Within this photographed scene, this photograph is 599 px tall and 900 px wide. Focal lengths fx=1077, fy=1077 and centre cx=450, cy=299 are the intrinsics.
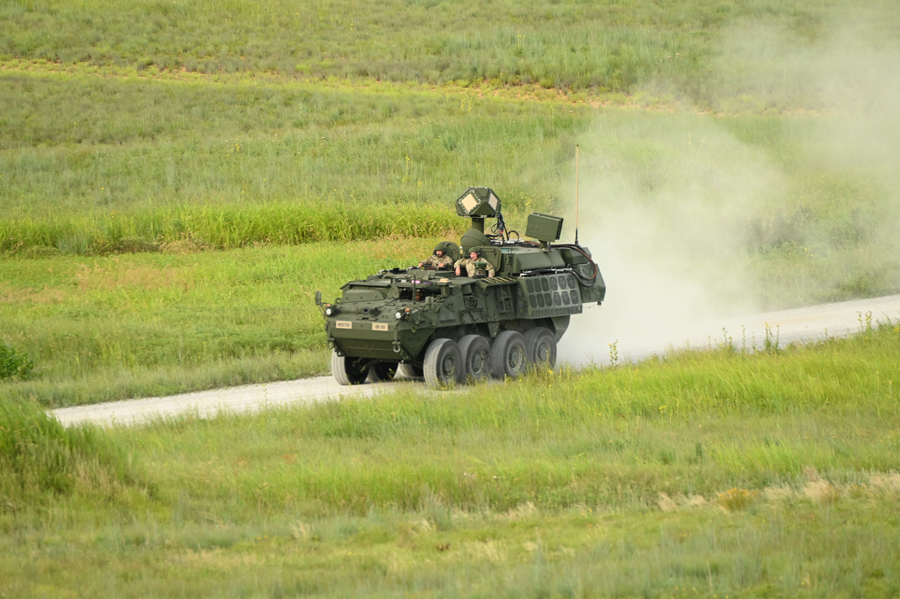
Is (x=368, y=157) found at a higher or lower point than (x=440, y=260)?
higher

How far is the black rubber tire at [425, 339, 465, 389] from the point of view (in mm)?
16141

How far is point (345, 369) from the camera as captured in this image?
17359mm

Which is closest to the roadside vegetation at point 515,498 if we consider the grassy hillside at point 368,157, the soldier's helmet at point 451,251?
the soldier's helmet at point 451,251

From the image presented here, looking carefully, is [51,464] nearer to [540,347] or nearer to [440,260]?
[440,260]

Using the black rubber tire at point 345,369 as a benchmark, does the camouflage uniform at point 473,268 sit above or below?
above

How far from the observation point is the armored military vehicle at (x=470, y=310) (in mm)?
16188

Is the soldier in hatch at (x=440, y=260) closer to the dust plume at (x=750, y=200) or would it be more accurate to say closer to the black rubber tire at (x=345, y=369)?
the black rubber tire at (x=345, y=369)

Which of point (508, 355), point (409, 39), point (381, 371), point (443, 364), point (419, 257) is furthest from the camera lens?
point (409, 39)

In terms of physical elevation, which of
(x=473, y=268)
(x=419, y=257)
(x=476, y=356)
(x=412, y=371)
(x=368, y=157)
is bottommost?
(x=412, y=371)

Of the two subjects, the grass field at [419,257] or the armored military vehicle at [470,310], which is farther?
the armored military vehicle at [470,310]

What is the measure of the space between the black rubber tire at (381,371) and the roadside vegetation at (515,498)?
286cm

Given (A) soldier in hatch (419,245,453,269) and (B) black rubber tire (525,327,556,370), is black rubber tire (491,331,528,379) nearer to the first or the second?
(B) black rubber tire (525,327,556,370)

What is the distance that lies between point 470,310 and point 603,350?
4.81 metres

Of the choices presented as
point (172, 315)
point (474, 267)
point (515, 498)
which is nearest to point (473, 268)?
point (474, 267)
